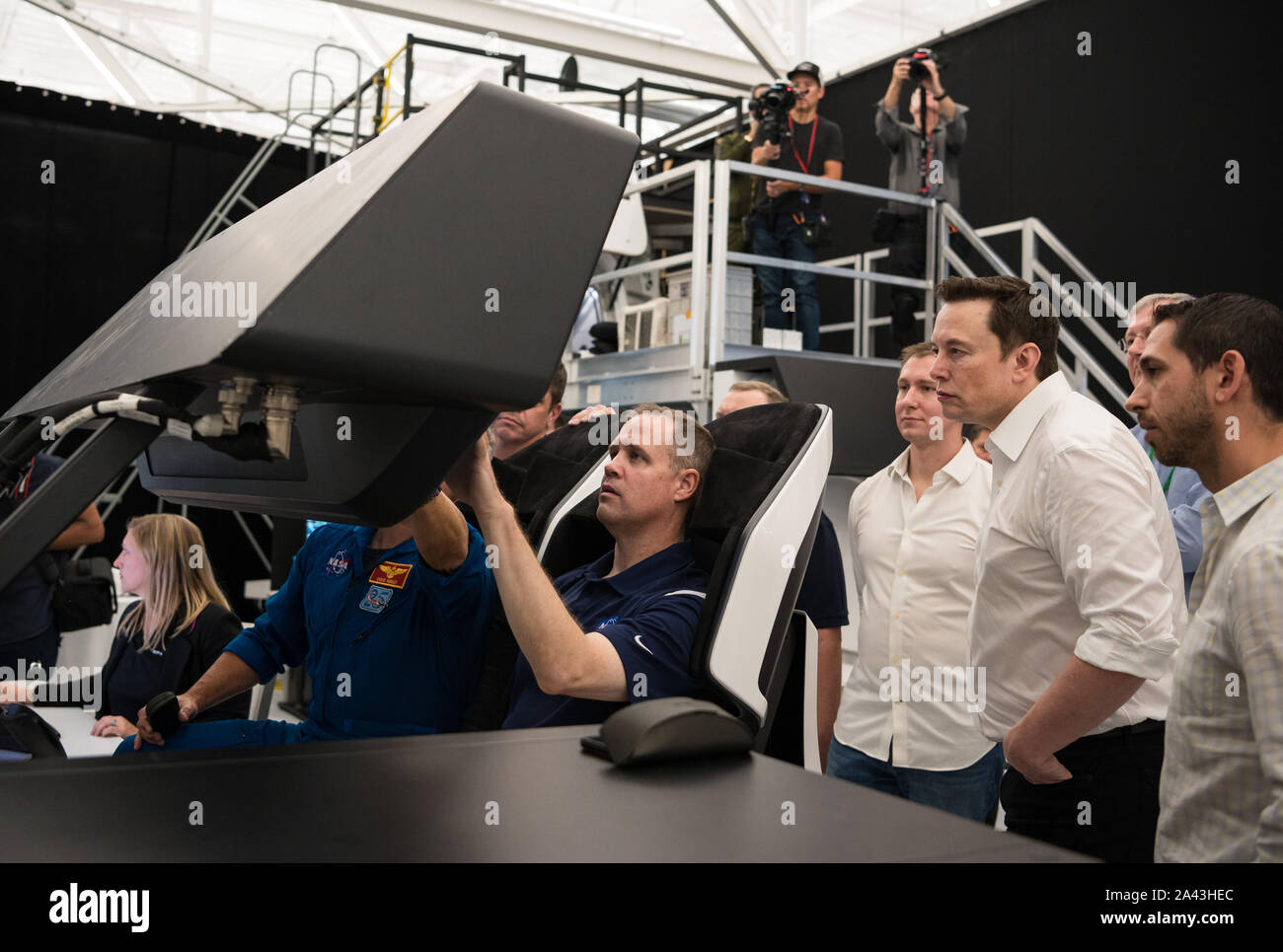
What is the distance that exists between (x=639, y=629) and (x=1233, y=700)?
0.77 meters

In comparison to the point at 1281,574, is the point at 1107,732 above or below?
below

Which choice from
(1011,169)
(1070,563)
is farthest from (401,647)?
(1011,169)

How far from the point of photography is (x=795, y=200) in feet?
16.8

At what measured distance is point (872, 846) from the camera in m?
0.58

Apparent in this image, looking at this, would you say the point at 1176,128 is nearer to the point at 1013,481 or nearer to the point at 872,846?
the point at 1013,481

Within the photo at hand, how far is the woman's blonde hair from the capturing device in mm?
2891

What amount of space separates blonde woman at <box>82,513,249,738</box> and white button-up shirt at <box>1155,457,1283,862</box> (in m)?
2.33

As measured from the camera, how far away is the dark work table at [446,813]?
54cm

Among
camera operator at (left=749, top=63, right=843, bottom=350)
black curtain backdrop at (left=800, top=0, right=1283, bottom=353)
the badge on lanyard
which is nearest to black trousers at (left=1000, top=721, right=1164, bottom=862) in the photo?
the badge on lanyard

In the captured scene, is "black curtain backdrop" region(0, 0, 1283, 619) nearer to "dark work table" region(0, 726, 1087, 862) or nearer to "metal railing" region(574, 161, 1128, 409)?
"metal railing" region(574, 161, 1128, 409)

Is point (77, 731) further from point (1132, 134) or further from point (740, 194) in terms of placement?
point (1132, 134)

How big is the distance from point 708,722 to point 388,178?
437 mm

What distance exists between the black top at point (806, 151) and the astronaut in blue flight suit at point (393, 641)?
12.9ft
